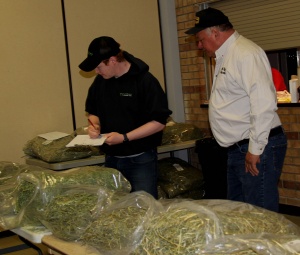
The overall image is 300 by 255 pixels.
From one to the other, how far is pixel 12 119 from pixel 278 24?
2748mm

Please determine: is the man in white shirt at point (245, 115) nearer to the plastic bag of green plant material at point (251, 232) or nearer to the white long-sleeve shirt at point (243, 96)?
the white long-sleeve shirt at point (243, 96)

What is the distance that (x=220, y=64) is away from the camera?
10.2 ft

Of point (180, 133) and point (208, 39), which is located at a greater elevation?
point (208, 39)

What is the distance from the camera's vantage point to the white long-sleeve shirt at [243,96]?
9.25 feet

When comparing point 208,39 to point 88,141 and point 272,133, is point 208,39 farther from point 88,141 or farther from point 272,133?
point 88,141

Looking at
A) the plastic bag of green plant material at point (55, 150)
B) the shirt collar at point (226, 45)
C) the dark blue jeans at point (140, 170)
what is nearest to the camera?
the shirt collar at point (226, 45)

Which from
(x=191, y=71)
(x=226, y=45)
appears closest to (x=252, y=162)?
(x=226, y=45)

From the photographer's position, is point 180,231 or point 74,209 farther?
point 74,209

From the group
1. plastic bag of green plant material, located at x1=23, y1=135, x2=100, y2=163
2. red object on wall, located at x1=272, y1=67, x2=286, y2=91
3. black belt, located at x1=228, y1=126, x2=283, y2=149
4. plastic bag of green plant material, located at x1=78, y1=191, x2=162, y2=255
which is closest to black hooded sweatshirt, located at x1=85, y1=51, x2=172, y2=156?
black belt, located at x1=228, y1=126, x2=283, y2=149

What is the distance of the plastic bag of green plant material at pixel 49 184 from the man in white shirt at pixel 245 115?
766mm

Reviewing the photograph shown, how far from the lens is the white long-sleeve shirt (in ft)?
9.25

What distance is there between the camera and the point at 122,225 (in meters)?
1.83

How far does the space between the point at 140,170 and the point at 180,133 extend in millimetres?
2428

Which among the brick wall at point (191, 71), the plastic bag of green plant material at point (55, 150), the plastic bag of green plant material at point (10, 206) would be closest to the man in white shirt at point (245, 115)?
the plastic bag of green plant material at point (10, 206)
